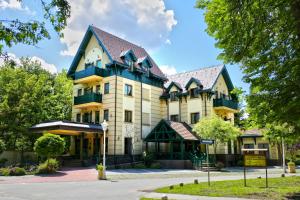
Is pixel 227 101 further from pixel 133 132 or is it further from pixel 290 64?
pixel 290 64

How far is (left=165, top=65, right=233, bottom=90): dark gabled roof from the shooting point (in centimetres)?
3759

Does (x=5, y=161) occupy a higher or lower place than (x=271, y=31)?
lower

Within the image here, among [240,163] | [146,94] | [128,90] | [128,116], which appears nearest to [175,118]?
[146,94]

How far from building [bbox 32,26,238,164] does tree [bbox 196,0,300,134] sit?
66.3 feet

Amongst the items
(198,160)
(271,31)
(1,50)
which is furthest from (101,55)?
(1,50)

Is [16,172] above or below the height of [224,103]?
below

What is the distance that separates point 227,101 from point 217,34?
27.6 metres

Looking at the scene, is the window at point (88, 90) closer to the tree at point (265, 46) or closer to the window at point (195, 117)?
the window at point (195, 117)

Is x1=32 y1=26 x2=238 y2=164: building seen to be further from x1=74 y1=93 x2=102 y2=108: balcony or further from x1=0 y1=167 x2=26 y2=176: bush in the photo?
x1=0 y1=167 x2=26 y2=176: bush

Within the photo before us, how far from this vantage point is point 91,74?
34.9 metres

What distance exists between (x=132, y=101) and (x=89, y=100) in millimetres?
4687

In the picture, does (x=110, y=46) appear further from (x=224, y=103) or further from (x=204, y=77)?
(x=224, y=103)

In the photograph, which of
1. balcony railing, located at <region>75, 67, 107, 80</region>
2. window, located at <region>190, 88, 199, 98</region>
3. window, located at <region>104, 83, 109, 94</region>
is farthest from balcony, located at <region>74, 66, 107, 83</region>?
window, located at <region>190, 88, 199, 98</region>

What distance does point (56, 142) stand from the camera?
84.4 ft
